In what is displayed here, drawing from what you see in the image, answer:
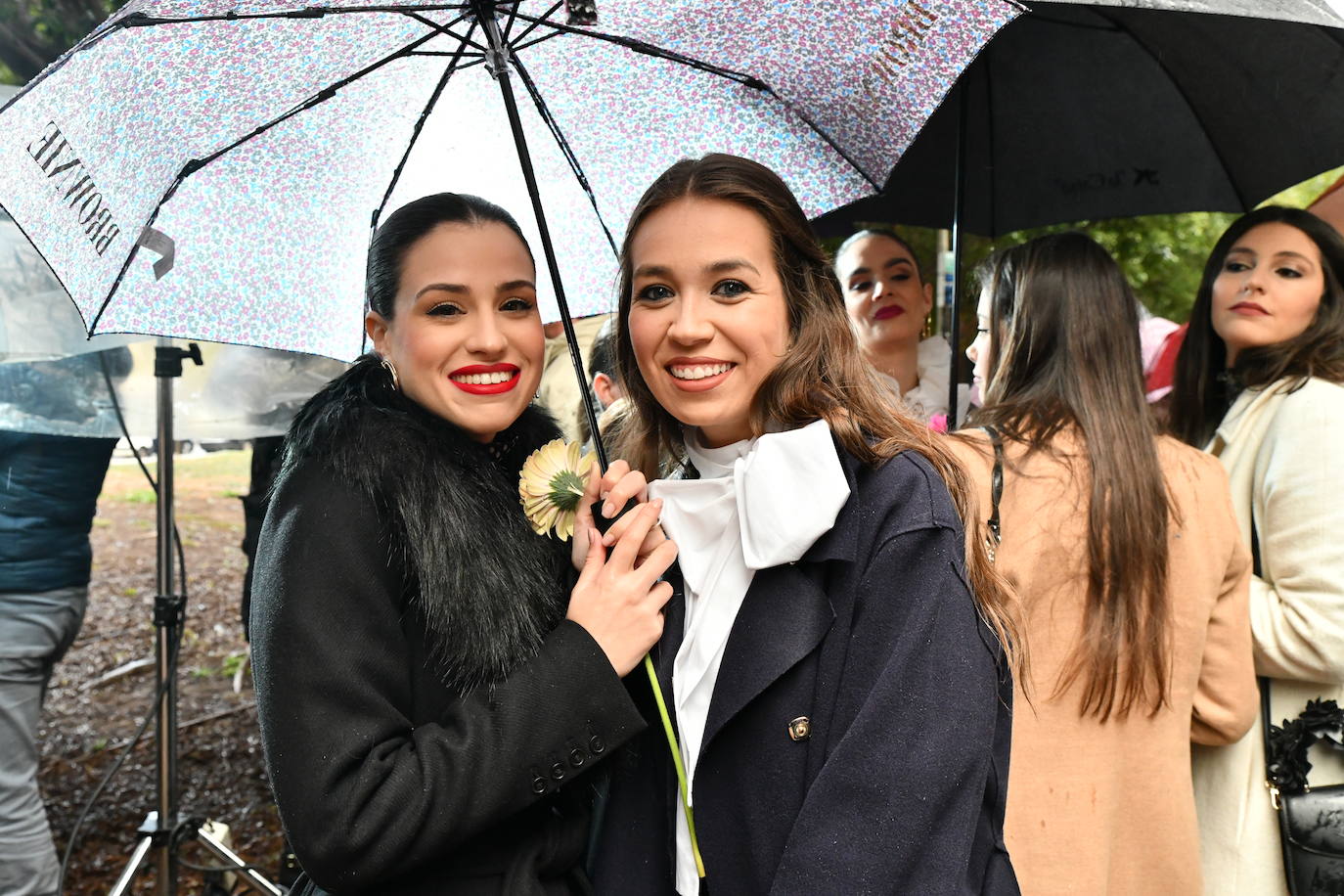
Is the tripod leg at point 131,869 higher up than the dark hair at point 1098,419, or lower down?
lower down

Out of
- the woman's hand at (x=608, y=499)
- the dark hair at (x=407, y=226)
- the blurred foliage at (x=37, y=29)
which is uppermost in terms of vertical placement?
the blurred foliage at (x=37, y=29)

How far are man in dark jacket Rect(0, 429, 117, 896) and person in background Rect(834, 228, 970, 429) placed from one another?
284 cm

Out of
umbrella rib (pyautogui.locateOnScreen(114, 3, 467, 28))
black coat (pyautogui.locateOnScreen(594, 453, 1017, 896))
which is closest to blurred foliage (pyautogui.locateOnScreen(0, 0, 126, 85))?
umbrella rib (pyautogui.locateOnScreen(114, 3, 467, 28))

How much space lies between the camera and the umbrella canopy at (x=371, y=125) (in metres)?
1.87

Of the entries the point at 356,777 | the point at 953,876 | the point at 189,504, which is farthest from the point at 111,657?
the point at 953,876

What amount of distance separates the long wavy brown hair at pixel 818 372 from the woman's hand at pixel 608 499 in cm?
27

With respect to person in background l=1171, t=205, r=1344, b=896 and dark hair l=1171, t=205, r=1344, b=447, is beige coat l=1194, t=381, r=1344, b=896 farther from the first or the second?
dark hair l=1171, t=205, r=1344, b=447

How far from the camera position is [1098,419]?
8.39ft

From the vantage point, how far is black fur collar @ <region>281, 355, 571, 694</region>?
1700mm

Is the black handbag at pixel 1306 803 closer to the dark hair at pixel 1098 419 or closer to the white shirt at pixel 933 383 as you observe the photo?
the dark hair at pixel 1098 419

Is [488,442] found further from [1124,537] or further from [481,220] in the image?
[1124,537]

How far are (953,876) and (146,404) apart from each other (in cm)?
327

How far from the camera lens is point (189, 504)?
35.4 feet

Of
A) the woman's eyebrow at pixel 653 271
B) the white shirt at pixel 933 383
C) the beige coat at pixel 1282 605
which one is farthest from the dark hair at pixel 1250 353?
the woman's eyebrow at pixel 653 271
